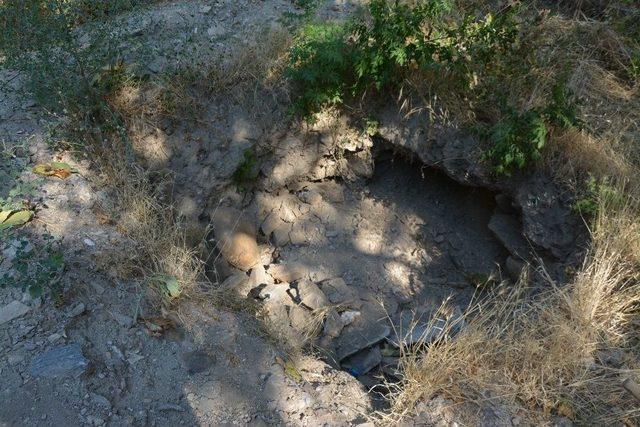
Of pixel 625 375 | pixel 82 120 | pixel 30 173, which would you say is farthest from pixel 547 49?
pixel 30 173

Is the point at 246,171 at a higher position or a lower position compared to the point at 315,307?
higher

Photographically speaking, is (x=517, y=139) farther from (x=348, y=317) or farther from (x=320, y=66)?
(x=348, y=317)

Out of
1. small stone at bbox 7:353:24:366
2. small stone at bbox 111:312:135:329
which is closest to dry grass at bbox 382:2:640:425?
small stone at bbox 111:312:135:329

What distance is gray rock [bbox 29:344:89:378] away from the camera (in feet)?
8.94

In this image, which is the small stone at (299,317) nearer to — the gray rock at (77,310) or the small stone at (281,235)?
the small stone at (281,235)

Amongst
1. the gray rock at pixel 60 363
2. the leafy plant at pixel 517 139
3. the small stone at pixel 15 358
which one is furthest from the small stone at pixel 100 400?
the leafy plant at pixel 517 139

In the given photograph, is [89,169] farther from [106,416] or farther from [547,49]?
[547,49]

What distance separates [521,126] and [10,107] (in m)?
4.12

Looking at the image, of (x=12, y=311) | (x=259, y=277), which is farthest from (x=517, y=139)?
(x=12, y=311)

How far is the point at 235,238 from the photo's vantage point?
14.7ft

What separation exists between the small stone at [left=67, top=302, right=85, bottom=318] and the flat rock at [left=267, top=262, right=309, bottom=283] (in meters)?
1.74

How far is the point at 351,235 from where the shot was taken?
486 cm

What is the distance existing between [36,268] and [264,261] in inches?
77.0

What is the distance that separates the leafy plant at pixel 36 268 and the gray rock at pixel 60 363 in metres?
0.33
